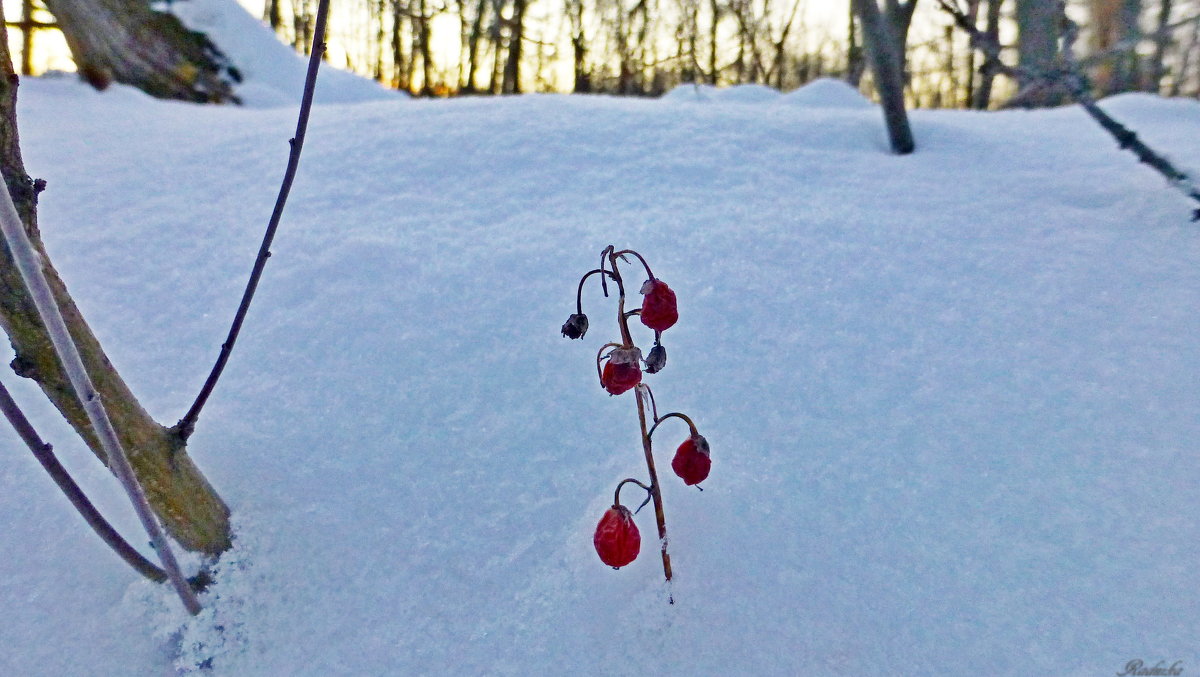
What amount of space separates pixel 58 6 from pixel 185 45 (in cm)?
52

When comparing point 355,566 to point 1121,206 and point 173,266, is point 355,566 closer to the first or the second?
point 173,266

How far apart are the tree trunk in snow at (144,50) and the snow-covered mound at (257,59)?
66 mm

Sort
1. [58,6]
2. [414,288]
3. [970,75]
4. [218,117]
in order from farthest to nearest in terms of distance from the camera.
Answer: [970,75] → [58,6] → [218,117] → [414,288]

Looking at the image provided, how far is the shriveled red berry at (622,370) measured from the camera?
0.79 metres

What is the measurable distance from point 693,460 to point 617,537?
0.42ft

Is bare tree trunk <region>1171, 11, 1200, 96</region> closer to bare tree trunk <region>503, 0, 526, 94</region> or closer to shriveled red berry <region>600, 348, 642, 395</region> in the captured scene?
bare tree trunk <region>503, 0, 526, 94</region>

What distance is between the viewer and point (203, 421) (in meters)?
1.10

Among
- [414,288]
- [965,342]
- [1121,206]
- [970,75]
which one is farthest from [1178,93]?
[414,288]

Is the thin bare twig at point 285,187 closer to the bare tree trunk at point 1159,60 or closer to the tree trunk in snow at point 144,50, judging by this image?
the tree trunk in snow at point 144,50

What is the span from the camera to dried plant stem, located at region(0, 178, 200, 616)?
58 centimetres

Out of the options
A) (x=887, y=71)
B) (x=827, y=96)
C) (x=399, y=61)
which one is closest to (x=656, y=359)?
(x=887, y=71)

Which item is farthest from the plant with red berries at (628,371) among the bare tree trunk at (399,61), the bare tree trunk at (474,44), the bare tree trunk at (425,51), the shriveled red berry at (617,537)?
Result: the bare tree trunk at (399,61)

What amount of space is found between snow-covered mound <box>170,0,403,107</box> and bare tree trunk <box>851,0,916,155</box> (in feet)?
8.70

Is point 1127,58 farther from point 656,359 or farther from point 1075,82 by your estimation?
point 656,359
